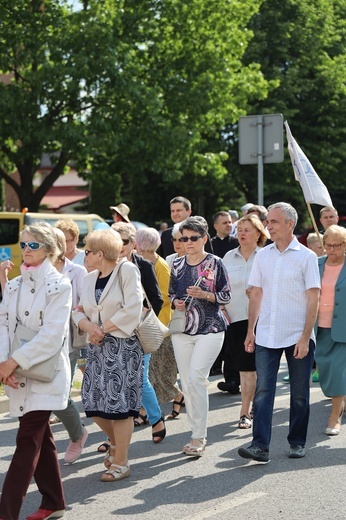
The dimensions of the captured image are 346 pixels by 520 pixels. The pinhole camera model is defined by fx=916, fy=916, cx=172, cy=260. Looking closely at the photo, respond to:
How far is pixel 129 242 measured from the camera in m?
6.90

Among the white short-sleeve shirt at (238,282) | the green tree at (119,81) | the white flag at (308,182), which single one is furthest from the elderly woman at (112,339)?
the green tree at (119,81)

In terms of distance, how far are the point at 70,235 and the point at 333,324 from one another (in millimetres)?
2462

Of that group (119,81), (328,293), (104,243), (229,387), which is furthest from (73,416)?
(119,81)

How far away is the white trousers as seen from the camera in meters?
7.04

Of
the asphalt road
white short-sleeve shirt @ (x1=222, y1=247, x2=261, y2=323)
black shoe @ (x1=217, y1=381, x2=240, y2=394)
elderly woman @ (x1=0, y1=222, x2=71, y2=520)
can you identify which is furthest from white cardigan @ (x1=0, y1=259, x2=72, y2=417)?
black shoe @ (x1=217, y1=381, x2=240, y2=394)

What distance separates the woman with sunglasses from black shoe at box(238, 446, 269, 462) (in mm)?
462

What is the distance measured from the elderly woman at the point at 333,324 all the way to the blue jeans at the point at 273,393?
1.07 m

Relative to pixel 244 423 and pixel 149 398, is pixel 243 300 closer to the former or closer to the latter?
pixel 244 423

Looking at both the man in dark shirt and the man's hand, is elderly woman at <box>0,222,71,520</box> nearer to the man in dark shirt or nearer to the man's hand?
the man's hand

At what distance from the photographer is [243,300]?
8.76m

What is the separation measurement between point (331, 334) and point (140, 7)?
20.0 meters

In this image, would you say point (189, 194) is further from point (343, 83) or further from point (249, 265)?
point (249, 265)

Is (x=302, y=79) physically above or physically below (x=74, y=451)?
above

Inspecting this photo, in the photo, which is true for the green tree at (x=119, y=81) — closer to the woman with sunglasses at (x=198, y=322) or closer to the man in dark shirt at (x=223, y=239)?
the man in dark shirt at (x=223, y=239)
